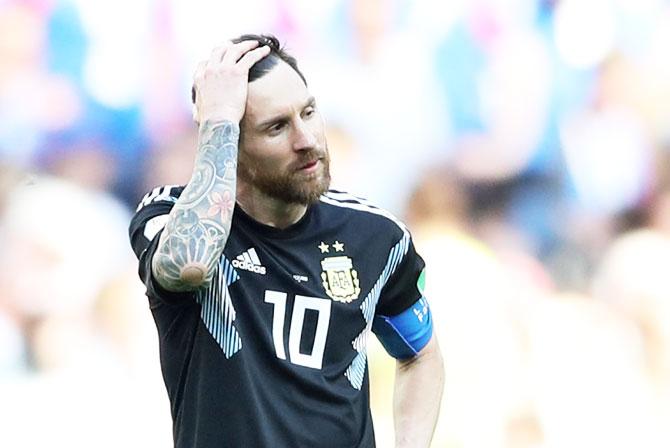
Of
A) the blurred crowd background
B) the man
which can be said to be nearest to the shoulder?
the man

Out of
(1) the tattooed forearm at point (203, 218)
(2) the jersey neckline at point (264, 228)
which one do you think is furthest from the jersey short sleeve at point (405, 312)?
(1) the tattooed forearm at point (203, 218)

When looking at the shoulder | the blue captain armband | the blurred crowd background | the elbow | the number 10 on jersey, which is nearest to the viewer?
the elbow

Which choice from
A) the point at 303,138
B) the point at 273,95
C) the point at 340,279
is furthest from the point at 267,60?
the point at 340,279

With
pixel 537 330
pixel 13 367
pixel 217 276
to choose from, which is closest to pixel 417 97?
pixel 537 330

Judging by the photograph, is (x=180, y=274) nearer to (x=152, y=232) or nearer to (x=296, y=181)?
(x=152, y=232)

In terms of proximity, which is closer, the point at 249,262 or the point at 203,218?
the point at 203,218

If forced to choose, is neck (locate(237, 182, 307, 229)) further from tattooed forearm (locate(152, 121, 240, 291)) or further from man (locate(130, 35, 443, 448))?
tattooed forearm (locate(152, 121, 240, 291))

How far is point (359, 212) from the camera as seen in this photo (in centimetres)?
260

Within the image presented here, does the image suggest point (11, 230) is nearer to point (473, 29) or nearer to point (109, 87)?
point (109, 87)

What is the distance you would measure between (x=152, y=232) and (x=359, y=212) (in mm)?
453

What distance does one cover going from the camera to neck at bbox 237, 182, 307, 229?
2.47 metres

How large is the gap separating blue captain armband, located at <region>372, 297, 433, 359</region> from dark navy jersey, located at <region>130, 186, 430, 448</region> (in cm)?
14

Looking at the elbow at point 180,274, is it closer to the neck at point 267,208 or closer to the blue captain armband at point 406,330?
the neck at point 267,208

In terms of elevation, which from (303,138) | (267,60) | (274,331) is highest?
(267,60)
